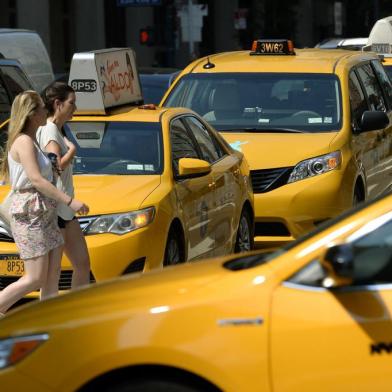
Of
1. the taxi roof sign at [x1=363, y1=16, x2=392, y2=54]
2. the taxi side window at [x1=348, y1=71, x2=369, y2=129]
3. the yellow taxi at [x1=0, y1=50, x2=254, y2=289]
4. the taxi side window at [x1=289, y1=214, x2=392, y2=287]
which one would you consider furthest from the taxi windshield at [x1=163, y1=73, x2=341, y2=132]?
the taxi roof sign at [x1=363, y1=16, x2=392, y2=54]

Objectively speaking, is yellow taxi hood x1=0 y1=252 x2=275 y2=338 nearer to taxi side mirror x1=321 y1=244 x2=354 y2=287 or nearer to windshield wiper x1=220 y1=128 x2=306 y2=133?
taxi side mirror x1=321 y1=244 x2=354 y2=287

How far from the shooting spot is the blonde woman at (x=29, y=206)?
7953mm

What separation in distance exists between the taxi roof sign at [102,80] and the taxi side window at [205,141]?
25.1 inches

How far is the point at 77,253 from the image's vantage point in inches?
323

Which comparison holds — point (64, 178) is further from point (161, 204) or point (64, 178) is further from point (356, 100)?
point (356, 100)

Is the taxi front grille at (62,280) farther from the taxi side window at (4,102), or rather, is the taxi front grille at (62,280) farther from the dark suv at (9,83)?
the taxi side window at (4,102)

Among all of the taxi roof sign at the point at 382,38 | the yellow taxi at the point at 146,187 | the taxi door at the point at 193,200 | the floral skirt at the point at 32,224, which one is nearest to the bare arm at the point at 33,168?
the floral skirt at the point at 32,224

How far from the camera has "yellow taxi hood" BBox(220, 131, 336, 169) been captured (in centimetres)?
1162

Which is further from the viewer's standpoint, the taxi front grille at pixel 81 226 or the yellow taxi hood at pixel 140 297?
the taxi front grille at pixel 81 226

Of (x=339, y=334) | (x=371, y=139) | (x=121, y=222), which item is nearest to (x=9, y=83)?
(x=371, y=139)

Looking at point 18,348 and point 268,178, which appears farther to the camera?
point 268,178

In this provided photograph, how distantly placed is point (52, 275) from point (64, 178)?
638 mm

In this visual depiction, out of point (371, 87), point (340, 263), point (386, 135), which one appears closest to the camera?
point (340, 263)

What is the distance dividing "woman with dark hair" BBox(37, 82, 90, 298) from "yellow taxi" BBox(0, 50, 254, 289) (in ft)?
0.83
